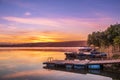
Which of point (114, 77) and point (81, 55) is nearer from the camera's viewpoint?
point (114, 77)

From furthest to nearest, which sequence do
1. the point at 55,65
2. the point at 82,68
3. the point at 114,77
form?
1. the point at 55,65
2. the point at 82,68
3. the point at 114,77

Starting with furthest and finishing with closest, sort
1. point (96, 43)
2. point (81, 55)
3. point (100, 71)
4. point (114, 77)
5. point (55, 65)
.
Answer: point (96, 43) → point (81, 55) → point (55, 65) → point (100, 71) → point (114, 77)

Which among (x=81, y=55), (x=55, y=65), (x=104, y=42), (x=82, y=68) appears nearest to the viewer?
(x=82, y=68)

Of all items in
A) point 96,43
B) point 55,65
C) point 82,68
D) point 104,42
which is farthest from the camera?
point 96,43

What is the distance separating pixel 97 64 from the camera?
36.4 metres

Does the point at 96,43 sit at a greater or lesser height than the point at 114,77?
greater

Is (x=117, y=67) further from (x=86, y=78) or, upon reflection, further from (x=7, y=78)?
(x=7, y=78)

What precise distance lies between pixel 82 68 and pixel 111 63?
181 inches

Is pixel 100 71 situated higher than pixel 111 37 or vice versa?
pixel 111 37

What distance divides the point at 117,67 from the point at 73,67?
22.2 feet

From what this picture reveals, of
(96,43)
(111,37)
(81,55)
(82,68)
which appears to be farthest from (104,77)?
(96,43)

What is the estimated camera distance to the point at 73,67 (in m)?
38.1

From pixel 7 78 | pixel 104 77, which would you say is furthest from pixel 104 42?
pixel 7 78

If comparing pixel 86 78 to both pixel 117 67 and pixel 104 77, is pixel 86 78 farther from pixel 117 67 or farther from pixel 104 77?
pixel 117 67
